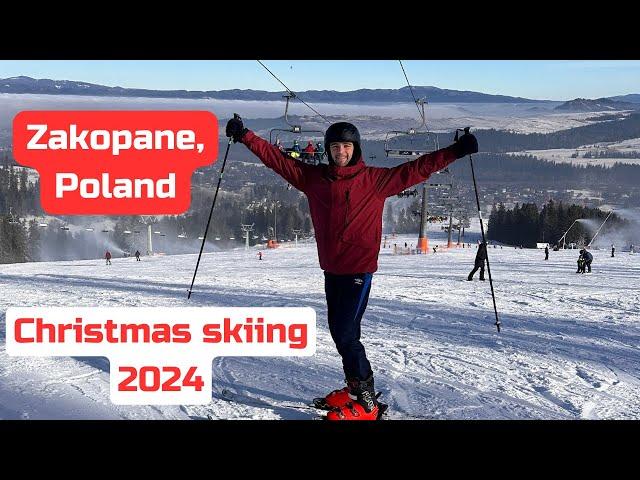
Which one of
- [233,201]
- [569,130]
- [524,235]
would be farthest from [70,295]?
[569,130]

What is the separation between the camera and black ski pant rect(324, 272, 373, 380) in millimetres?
3553

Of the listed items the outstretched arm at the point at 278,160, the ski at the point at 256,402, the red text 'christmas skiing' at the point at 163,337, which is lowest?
the ski at the point at 256,402

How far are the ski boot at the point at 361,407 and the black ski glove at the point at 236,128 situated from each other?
1.67m

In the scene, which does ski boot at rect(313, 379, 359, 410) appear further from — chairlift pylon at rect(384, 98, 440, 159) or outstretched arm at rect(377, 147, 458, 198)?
chairlift pylon at rect(384, 98, 440, 159)

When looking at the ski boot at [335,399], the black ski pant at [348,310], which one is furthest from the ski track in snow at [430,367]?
the black ski pant at [348,310]

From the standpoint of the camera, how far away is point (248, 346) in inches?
152

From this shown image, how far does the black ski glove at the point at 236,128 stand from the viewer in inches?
138

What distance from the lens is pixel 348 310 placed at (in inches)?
141

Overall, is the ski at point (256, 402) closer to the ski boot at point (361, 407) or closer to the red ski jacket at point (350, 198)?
the ski boot at point (361, 407)

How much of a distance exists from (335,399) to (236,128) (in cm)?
179

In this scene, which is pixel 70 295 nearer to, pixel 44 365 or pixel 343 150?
pixel 44 365

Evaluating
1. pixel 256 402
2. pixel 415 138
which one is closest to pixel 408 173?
pixel 256 402

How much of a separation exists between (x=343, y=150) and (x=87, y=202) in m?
1.86

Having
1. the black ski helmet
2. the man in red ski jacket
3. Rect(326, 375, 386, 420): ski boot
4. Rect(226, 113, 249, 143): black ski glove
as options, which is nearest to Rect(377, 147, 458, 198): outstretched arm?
the man in red ski jacket
